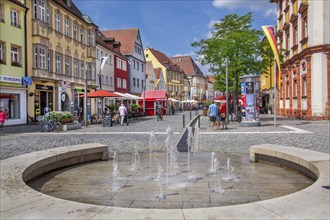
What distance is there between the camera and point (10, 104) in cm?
2567

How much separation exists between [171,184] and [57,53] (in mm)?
28404

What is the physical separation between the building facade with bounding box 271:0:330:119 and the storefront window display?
2302 centimetres

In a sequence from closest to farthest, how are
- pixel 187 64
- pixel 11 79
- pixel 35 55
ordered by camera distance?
1. pixel 11 79
2. pixel 35 55
3. pixel 187 64

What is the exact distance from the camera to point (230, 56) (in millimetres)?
27922

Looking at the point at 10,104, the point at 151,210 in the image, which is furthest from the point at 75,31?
the point at 151,210

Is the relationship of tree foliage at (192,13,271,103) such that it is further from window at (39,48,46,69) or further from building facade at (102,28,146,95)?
building facade at (102,28,146,95)

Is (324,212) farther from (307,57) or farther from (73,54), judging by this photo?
(73,54)

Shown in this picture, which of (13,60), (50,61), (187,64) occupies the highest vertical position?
(187,64)

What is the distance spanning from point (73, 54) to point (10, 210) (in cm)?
3330

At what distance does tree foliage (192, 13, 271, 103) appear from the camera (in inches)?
1073

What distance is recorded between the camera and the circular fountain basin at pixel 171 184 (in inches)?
213

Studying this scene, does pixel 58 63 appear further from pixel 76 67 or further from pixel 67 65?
pixel 76 67

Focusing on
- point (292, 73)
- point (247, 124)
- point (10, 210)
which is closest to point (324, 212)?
point (10, 210)

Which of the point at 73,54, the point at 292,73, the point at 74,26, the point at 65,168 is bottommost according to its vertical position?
the point at 65,168
